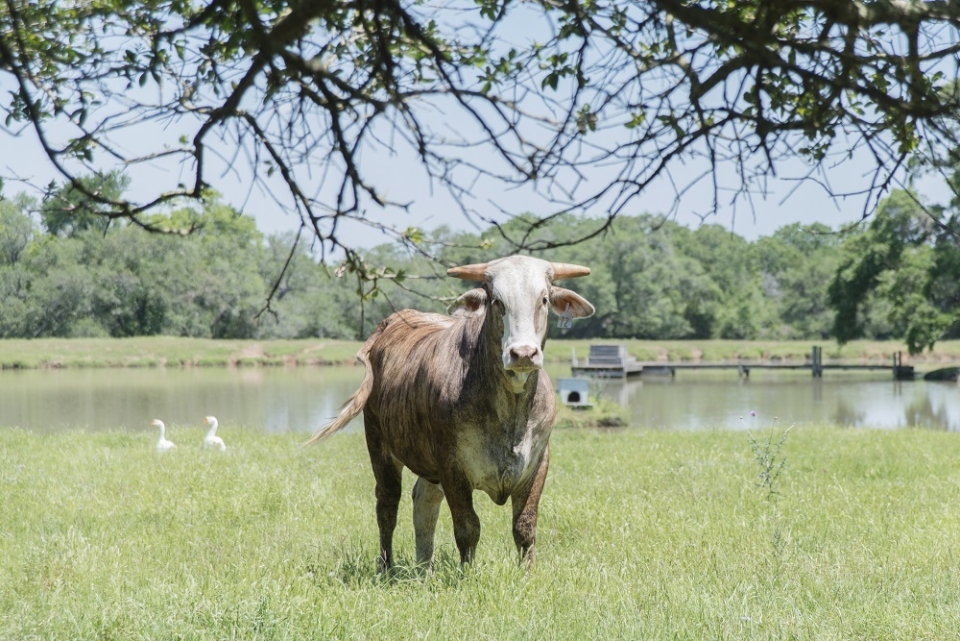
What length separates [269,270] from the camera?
6488 cm

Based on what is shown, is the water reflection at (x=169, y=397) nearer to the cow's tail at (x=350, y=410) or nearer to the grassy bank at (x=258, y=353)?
the grassy bank at (x=258, y=353)

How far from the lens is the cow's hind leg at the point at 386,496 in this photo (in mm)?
6230

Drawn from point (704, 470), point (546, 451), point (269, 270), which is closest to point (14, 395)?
point (704, 470)

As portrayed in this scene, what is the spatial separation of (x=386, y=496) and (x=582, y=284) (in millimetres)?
59736

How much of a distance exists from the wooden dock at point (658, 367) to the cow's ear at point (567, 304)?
3328cm

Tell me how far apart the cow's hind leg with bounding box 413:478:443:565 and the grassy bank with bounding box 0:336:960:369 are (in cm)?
3926

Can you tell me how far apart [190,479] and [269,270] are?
2239 inches

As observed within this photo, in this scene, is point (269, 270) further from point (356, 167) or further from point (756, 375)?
point (356, 167)

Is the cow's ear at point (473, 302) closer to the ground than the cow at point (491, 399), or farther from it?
farther from it

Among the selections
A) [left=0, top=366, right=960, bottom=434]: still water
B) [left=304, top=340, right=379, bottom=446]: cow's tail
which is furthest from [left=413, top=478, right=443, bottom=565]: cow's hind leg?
[left=0, top=366, right=960, bottom=434]: still water

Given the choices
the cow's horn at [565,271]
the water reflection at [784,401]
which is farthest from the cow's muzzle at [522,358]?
the water reflection at [784,401]

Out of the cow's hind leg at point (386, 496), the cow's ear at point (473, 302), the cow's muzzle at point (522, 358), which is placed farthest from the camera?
the cow's hind leg at point (386, 496)

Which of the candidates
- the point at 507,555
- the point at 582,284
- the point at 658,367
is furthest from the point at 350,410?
the point at 582,284

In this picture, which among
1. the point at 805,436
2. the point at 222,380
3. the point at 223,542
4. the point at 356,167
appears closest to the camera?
the point at 356,167
